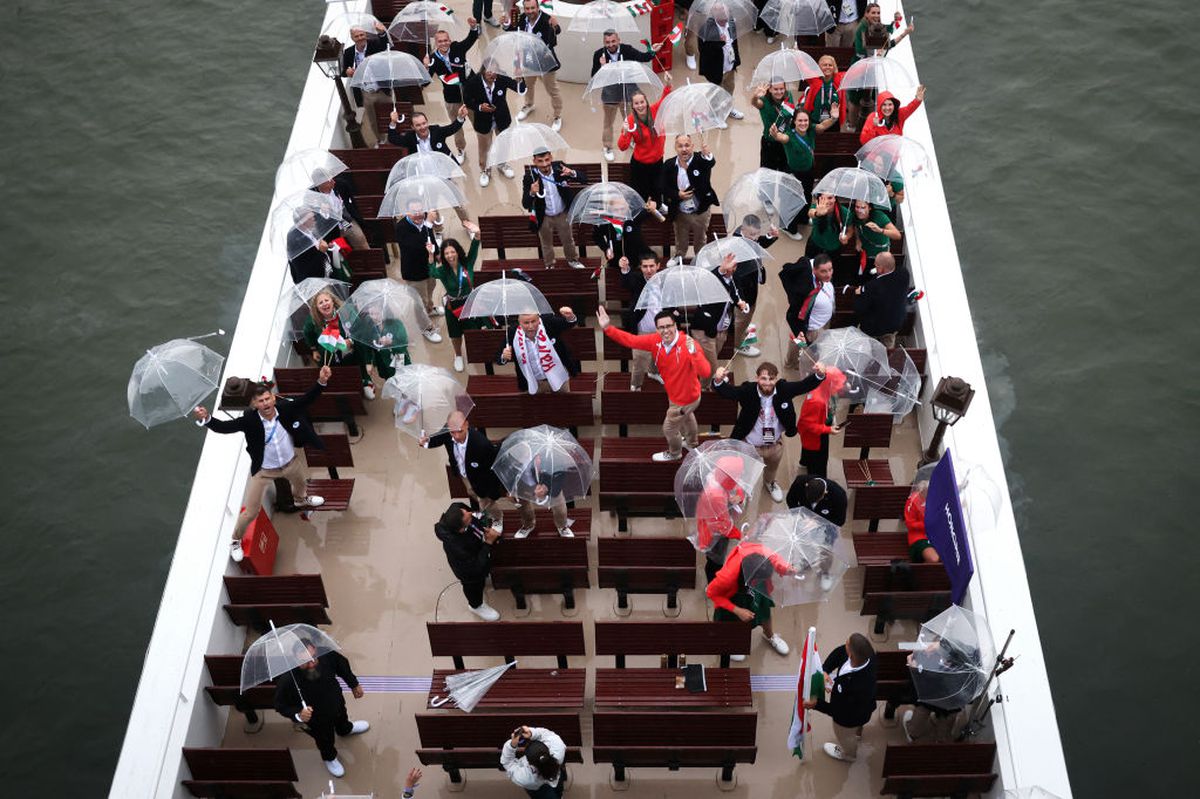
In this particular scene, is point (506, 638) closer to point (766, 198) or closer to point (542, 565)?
point (542, 565)

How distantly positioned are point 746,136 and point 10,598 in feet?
40.1

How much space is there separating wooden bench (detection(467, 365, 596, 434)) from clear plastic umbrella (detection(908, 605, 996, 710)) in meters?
4.80

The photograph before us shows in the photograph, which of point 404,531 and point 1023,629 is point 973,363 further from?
point 404,531

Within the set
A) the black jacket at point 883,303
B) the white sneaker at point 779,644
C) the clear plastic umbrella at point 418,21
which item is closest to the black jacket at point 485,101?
the clear plastic umbrella at point 418,21

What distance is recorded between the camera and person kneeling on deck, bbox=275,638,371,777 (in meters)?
9.98

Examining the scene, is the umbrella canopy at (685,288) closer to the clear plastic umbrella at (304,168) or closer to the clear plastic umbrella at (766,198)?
the clear plastic umbrella at (766,198)

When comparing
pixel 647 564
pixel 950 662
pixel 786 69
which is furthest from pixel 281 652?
pixel 786 69

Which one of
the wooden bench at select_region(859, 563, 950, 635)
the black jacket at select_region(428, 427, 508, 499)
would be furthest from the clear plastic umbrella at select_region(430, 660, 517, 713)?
the wooden bench at select_region(859, 563, 950, 635)

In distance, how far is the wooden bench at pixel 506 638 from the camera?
1085 cm

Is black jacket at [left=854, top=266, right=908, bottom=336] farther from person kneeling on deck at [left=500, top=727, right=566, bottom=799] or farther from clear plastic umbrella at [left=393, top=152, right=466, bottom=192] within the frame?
person kneeling on deck at [left=500, top=727, right=566, bottom=799]

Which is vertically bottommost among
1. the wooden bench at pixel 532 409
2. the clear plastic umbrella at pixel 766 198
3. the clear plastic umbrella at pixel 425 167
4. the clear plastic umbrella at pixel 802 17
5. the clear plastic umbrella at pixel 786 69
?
the wooden bench at pixel 532 409

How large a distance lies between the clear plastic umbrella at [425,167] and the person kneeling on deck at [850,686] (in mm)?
7477

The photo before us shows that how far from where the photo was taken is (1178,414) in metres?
15.9

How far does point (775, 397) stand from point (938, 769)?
149 inches
